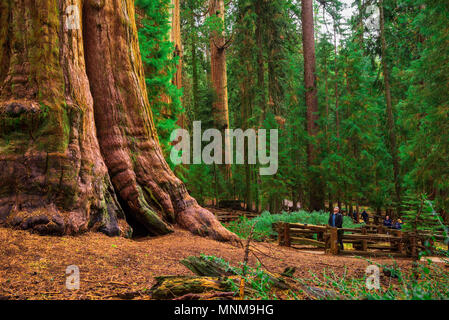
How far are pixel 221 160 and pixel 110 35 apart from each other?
1755 cm

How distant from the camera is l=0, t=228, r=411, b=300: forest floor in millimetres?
3033

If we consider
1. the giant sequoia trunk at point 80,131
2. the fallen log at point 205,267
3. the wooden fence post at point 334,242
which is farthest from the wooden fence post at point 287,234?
the fallen log at point 205,267

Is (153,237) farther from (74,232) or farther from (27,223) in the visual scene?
(27,223)

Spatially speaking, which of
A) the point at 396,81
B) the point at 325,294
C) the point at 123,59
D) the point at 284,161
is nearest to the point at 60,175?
the point at 123,59

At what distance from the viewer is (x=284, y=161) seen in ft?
66.2

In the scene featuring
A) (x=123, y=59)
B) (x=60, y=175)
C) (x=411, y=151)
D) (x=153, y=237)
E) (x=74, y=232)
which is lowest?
(x=153, y=237)

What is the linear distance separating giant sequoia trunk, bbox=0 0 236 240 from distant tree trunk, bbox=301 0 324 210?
12.9 meters

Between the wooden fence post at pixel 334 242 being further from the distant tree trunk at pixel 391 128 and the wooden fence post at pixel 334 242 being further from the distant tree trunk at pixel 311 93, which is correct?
the distant tree trunk at pixel 391 128
